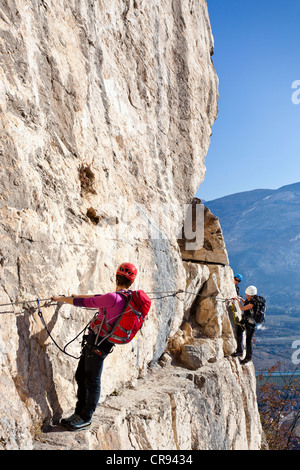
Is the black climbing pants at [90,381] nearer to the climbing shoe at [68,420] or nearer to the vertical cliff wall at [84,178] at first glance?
the climbing shoe at [68,420]

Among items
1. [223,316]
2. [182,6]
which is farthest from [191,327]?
Answer: [182,6]

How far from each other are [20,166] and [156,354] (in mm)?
5154

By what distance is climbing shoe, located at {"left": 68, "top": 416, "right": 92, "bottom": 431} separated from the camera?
492cm

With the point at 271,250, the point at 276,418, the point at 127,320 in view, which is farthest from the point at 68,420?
the point at 271,250

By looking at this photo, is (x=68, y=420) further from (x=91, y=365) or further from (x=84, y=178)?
(x=84, y=178)

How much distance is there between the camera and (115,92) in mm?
7824

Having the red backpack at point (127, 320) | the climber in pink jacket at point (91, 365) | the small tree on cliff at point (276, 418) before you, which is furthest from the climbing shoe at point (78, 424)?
the small tree on cliff at point (276, 418)

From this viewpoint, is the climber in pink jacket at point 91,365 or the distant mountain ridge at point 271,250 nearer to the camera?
the climber in pink jacket at point 91,365

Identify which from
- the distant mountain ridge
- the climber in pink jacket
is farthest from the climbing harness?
the distant mountain ridge

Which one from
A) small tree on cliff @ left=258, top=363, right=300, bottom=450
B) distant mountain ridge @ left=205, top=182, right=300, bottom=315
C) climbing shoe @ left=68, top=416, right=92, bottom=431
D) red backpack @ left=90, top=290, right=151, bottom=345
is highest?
distant mountain ridge @ left=205, top=182, right=300, bottom=315

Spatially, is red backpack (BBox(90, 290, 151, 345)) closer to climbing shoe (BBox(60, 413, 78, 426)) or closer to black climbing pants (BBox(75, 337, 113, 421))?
black climbing pants (BBox(75, 337, 113, 421))

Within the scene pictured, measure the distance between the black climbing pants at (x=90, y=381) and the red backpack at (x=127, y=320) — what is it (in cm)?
14

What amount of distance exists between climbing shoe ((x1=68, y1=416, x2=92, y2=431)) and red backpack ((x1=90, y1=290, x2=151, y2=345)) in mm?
967

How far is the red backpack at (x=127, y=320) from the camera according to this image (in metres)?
4.89
